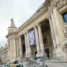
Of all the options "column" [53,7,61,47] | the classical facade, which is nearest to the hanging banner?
the classical facade

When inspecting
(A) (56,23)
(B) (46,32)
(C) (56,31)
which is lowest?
(C) (56,31)

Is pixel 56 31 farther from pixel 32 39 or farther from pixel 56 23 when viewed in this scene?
pixel 32 39

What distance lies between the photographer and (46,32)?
25703 millimetres

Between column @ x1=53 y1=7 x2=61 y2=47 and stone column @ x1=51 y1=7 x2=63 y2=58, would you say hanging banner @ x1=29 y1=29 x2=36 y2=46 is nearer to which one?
stone column @ x1=51 y1=7 x2=63 y2=58

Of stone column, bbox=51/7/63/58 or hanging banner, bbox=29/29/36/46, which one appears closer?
stone column, bbox=51/7/63/58

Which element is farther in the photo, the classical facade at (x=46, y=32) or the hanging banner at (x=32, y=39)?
the hanging banner at (x=32, y=39)

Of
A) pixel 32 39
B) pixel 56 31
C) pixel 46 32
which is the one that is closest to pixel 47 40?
pixel 46 32

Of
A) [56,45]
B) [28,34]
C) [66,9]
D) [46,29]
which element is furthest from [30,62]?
[46,29]

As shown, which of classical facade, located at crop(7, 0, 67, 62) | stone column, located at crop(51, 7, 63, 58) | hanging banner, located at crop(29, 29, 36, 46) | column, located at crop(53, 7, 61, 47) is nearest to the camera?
stone column, located at crop(51, 7, 63, 58)

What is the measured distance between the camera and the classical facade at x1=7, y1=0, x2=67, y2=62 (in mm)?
14830

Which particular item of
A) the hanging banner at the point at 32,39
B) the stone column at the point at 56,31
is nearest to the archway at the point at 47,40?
the hanging banner at the point at 32,39

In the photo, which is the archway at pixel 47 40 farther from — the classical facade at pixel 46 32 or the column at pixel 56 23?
the column at pixel 56 23

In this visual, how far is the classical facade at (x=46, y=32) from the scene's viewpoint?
14830 mm

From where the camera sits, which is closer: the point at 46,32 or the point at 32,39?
the point at 32,39
